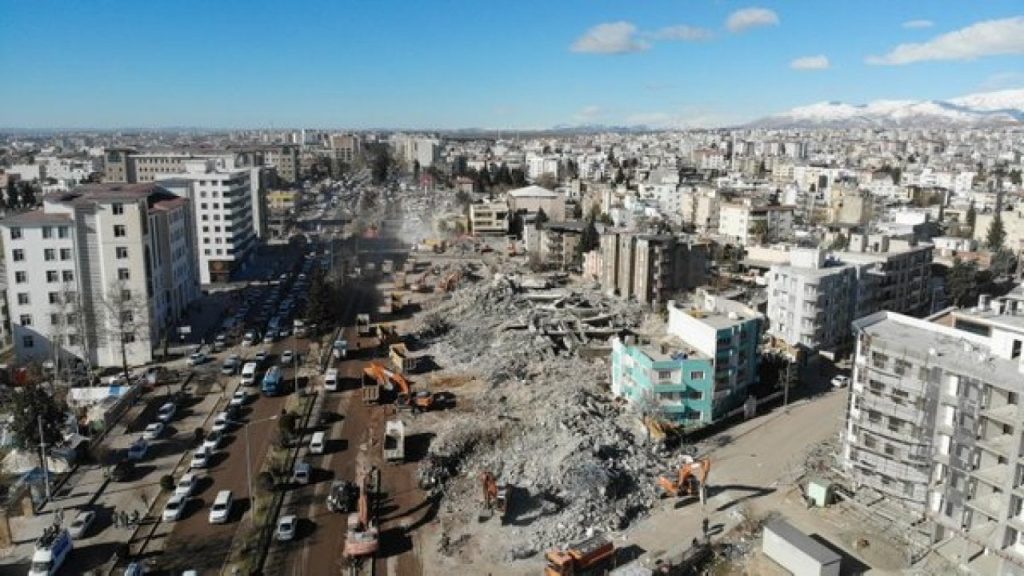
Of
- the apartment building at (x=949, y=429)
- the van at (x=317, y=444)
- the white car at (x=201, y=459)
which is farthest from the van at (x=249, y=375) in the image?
the apartment building at (x=949, y=429)

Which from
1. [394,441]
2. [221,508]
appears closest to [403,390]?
[394,441]

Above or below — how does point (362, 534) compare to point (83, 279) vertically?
below

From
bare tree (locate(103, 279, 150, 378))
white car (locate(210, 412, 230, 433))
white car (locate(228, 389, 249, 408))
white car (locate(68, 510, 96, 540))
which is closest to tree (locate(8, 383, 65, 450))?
white car (locate(68, 510, 96, 540))

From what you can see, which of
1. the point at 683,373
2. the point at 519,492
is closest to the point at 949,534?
the point at 683,373

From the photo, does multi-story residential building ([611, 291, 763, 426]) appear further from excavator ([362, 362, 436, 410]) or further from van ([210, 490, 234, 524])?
van ([210, 490, 234, 524])

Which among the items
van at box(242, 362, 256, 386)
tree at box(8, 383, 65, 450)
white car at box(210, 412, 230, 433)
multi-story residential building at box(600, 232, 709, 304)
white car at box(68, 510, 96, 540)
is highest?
multi-story residential building at box(600, 232, 709, 304)

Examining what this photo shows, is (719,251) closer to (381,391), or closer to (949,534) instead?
(381,391)

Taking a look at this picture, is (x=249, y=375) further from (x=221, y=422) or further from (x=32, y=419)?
(x=32, y=419)
